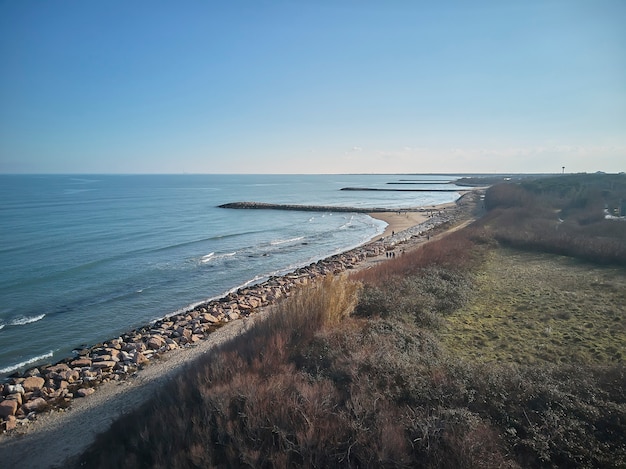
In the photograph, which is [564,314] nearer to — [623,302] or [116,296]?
[623,302]

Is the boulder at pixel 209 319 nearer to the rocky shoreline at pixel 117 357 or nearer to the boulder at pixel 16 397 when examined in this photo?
the rocky shoreline at pixel 117 357

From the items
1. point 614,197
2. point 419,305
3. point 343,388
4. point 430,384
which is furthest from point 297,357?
point 614,197

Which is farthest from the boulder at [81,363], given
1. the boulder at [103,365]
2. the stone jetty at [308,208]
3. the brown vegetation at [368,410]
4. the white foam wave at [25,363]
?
the stone jetty at [308,208]

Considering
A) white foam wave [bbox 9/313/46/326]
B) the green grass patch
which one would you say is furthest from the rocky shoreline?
the green grass patch

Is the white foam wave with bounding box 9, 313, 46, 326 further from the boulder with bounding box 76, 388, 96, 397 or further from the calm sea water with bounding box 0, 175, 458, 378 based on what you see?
the boulder with bounding box 76, 388, 96, 397

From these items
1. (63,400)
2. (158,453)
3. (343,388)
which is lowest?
(63,400)

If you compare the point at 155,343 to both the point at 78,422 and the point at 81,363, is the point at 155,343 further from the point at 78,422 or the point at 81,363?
the point at 78,422

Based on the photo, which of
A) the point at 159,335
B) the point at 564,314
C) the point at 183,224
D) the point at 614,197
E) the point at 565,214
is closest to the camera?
the point at 564,314
